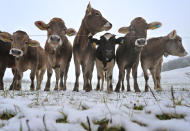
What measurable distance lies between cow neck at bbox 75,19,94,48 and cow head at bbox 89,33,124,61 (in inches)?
9.8

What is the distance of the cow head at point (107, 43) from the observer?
5371mm

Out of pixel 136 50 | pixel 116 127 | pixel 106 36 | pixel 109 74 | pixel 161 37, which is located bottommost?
pixel 116 127

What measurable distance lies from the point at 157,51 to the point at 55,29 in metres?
4.80

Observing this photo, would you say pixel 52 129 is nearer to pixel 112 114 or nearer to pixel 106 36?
pixel 112 114

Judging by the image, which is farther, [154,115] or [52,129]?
[154,115]

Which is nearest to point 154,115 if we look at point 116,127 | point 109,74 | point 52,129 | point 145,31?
point 116,127

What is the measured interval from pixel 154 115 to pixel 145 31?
4944mm

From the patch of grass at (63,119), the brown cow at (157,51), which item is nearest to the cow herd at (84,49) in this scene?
→ the brown cow at (157,51)

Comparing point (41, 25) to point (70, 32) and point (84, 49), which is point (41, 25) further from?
point (84, 49)

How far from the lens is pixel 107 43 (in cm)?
560

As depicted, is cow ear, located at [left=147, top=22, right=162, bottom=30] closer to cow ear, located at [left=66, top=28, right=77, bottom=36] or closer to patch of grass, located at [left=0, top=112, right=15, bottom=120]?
cow ear, located at [left=66, top=28, right=77, bottom=36]

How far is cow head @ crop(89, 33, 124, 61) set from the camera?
5371 mm

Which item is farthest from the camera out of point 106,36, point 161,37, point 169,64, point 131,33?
point 169,64

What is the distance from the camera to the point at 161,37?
7973 millimetres
